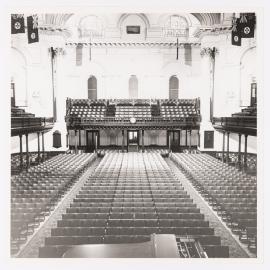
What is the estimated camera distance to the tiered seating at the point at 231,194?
8469 millimetres

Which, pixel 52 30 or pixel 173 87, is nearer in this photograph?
pixel 52 30

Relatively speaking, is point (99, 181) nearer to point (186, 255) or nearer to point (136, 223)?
point (136, 223)

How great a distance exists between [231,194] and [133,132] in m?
16.9

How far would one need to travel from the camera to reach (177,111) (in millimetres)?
26828

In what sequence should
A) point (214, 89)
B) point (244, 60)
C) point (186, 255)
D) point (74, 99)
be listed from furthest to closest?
point (74, 99)
point (214, 89)
point (244, 60)
point (186, 255)

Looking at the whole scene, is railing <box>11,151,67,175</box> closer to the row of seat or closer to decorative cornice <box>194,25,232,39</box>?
the row of seat

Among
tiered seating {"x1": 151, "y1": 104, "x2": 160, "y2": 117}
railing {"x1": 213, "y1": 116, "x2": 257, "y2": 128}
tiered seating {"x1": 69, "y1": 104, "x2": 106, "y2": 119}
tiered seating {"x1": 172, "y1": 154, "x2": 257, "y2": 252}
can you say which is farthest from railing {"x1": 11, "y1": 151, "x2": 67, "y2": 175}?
railing {"x1": 213, "y1": 116, "x2": 257, "y2": 128}

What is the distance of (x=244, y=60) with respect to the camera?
74.8ft

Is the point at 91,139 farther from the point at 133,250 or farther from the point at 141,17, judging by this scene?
the point at 133,250

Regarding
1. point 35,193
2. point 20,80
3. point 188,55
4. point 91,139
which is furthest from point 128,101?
point 35,193

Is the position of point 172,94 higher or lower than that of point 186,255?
higher

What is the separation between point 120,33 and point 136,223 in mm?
22542

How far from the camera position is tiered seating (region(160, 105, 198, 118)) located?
86.5 ft
